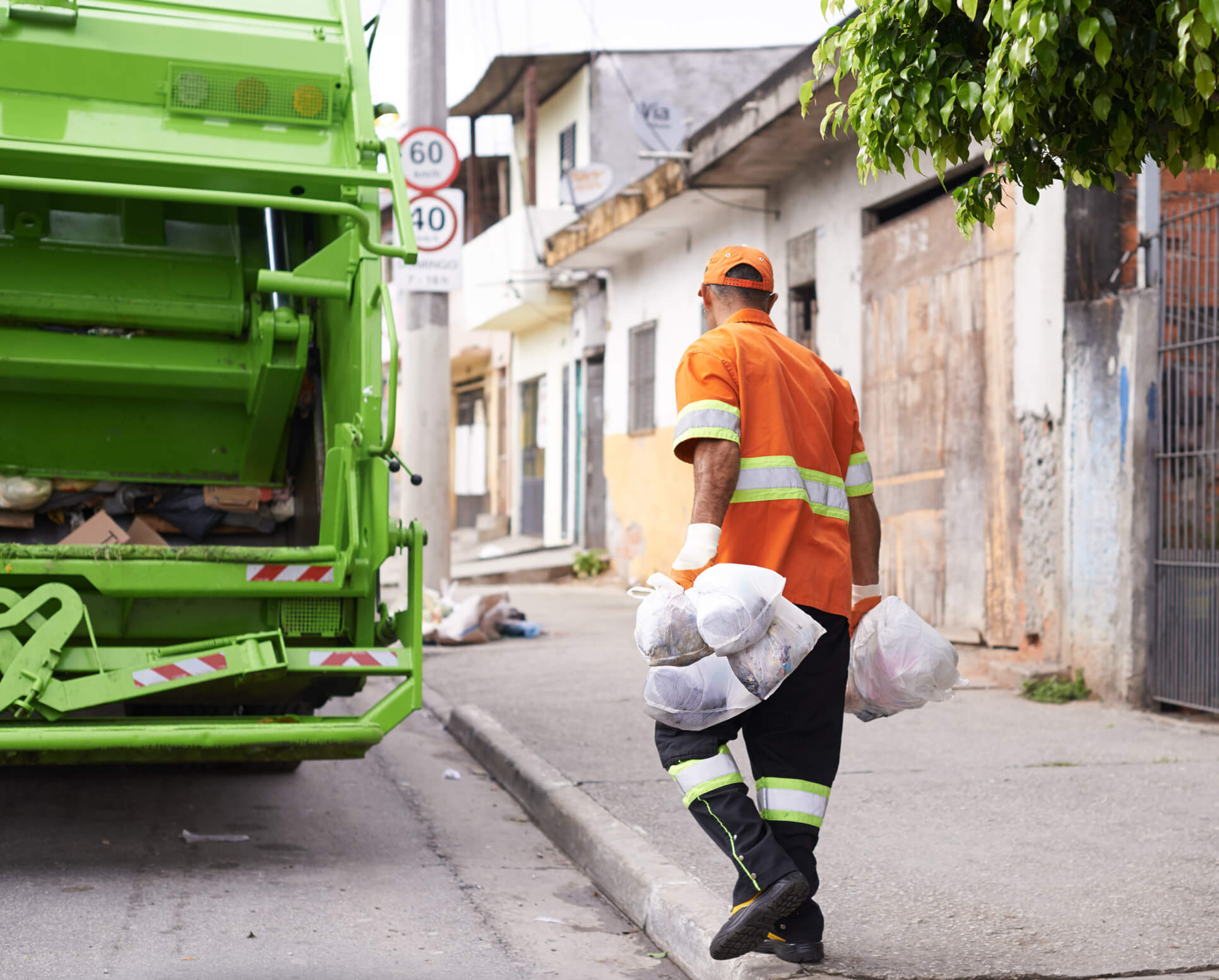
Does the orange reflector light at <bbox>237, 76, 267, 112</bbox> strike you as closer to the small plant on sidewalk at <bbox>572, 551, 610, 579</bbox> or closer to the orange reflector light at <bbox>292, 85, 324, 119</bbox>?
the orange reflector light at <bbox>292, 85, 324, 119</bbox>

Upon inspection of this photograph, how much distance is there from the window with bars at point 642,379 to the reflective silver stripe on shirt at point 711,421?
37.8 ft

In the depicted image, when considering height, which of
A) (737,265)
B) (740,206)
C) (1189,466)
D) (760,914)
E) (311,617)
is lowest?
(760,914)

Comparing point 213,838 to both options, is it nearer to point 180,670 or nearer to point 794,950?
point 180,670

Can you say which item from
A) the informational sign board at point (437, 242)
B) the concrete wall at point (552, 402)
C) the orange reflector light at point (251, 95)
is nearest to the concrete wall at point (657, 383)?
the concrete wall at point (552, 402)

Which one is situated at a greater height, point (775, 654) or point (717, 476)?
point (717, 476)

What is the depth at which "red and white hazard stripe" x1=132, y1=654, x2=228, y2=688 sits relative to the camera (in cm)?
429

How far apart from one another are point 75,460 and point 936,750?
3.88 metres

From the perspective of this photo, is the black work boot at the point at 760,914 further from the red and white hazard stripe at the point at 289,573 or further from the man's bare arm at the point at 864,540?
the red and white hazard stripe at the point at 289,573

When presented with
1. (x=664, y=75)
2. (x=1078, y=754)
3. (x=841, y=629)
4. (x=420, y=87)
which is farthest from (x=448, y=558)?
(x=664, y=75)

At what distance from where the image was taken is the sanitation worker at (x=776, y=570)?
10.6 feet

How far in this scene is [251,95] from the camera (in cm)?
520

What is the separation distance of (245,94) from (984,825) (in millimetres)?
3670

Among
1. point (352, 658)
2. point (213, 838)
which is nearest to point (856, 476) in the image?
point (352, 658)

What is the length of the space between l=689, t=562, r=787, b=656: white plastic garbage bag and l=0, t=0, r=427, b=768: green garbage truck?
1644 millimetres
